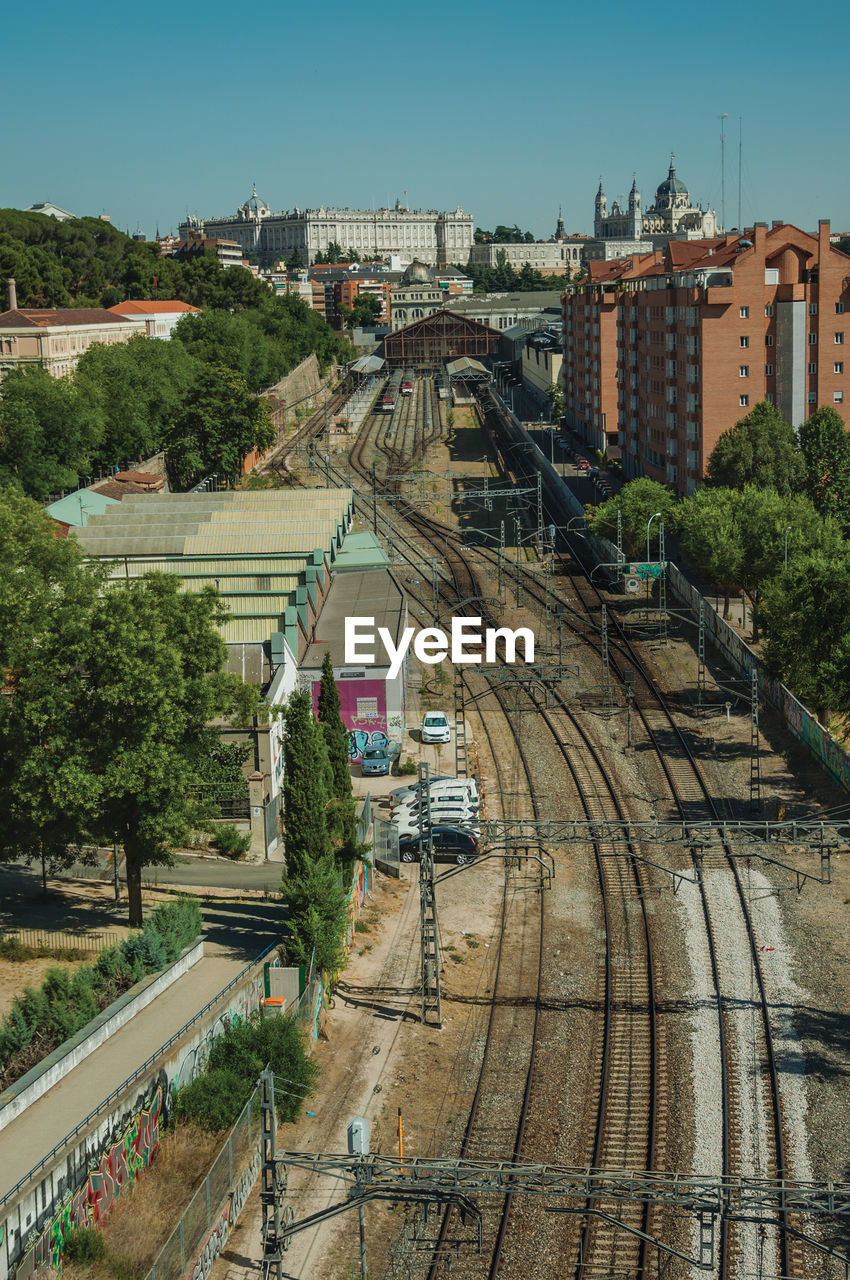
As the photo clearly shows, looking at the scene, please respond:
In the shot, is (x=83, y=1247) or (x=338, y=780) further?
(x=338, y=780)

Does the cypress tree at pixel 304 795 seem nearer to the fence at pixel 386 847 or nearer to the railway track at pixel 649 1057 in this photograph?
the railway track at pixel 649 1057

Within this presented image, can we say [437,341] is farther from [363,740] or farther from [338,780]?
[338,780]

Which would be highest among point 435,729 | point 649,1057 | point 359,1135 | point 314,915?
point 314,915

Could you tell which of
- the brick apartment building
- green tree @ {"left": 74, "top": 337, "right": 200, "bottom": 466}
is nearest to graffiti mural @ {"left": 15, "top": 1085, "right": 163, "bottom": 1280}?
the brick apartment building

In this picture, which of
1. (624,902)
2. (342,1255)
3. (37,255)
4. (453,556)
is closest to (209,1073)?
(342,1255)

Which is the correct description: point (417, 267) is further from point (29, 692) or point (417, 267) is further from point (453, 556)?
point (29, 692)

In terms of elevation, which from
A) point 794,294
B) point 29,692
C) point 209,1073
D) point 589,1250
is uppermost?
point 794,294

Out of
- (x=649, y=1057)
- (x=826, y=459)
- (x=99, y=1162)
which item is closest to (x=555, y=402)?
(x=826, y=459)
